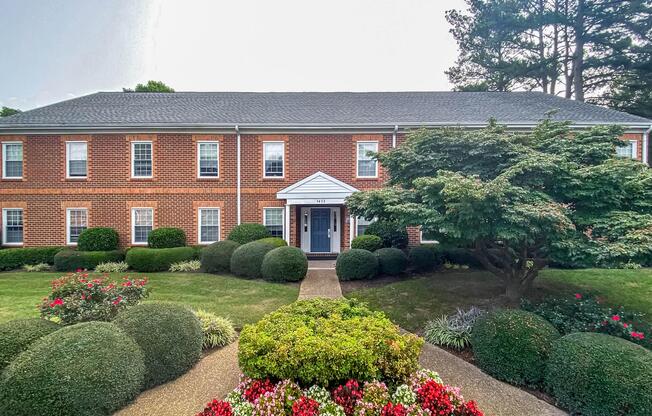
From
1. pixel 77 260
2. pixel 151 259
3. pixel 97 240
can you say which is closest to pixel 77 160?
pixel 97 240

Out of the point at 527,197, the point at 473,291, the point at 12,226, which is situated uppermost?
the point at 527,197

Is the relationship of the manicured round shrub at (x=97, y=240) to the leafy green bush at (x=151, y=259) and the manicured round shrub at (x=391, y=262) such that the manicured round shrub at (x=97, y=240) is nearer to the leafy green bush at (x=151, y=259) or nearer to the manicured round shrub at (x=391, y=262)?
the leafy green bush at (x=151, y=259)

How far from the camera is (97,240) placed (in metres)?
12.4

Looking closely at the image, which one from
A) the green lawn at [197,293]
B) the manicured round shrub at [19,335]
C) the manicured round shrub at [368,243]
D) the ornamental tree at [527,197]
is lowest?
the green lawn at [197,293]

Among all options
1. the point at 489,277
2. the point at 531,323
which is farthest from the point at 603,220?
the point at 489,277

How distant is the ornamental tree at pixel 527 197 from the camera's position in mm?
4984

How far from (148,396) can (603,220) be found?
770cm

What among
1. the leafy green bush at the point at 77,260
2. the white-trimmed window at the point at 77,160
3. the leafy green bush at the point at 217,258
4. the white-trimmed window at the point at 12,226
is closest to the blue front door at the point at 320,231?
the leafy green bush at the point at 217,258

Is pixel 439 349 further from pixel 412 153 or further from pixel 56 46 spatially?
pixel 56 46

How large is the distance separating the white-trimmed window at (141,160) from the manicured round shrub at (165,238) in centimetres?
270

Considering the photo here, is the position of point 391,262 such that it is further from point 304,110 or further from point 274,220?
point 304,110

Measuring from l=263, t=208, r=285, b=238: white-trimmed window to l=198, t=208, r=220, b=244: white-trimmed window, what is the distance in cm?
219

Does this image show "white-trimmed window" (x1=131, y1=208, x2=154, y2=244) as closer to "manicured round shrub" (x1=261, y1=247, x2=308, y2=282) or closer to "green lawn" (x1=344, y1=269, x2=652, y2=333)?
"manicured round shrub" (x1=261, y1=247, x2=308, y2=282)

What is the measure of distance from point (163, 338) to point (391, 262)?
23.9ft
